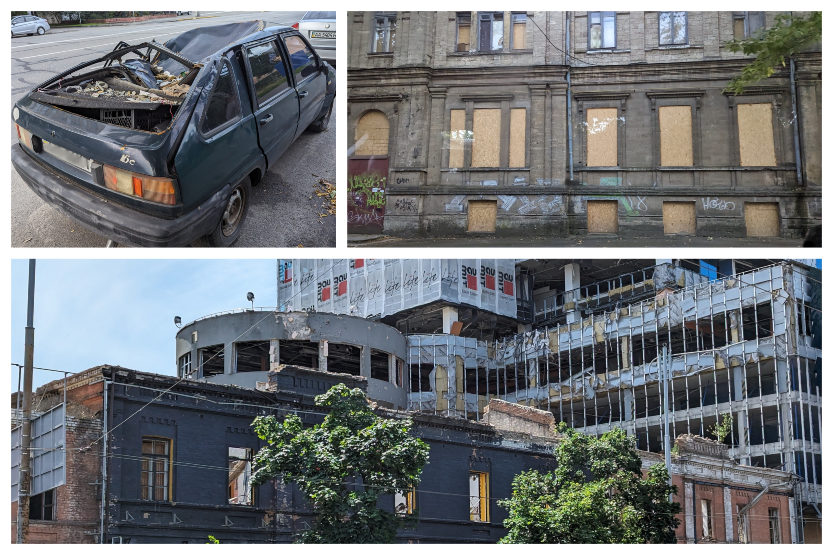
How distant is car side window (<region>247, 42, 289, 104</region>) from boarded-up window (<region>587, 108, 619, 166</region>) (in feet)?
40.3

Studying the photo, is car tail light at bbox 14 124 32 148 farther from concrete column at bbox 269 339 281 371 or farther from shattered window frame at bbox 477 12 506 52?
concrete column at bbox 269 339 281 371

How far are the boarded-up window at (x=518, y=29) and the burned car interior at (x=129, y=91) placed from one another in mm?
14599

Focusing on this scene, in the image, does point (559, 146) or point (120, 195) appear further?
point (559, 146)

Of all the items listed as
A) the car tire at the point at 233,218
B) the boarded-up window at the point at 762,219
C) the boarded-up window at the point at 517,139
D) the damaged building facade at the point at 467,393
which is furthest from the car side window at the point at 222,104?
the boarded-up window at the point at 762,219

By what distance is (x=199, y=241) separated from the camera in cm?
1612

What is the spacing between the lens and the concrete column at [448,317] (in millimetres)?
46719

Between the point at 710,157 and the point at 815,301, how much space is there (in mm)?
13618

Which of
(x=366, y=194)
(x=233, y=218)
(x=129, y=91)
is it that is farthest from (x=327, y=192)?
(x=366, y=194)

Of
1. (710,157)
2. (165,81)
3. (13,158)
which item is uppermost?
(710,157)

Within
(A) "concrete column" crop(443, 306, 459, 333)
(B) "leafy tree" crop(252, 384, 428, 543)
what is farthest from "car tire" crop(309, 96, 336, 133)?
(A) "concrete column" crop(443, 306, 459, 333)

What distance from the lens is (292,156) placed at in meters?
18.4

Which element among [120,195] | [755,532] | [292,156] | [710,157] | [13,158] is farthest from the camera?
[755,532]

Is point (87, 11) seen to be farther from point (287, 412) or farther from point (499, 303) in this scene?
point (499, 303)
